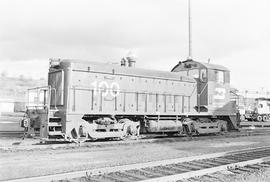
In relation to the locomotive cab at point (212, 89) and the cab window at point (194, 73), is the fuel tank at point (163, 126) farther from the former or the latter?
the cab window at point (194, 73)

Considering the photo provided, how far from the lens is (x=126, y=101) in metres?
13.2

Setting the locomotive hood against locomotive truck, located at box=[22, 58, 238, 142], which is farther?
the locomotive hood

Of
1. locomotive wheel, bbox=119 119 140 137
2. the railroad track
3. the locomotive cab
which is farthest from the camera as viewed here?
the locomotive cab

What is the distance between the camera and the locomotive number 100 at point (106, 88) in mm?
12438

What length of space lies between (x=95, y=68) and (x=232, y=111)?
8266 millimetres

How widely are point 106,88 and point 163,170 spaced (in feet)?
21.4

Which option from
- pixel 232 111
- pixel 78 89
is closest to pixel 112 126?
pixel 78 89

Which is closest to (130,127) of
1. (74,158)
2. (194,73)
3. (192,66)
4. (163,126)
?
(163,126)

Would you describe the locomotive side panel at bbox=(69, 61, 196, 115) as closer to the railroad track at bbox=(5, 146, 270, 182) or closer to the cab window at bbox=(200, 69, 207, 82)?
the cab window at bbox=(200, 69, 207, 82)

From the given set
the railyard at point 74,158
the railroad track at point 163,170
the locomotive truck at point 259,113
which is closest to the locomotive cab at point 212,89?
the railyard at point 74,158

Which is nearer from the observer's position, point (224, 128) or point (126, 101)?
point (126, 101)

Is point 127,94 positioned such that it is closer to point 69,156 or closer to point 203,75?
point 203,75

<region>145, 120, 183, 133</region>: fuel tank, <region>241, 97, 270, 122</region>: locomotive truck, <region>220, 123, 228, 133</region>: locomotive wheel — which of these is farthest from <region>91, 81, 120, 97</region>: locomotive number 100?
<region>241, 97, 270, 122</region>: locomotive truck

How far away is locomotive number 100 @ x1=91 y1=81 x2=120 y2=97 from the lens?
12438 mm
